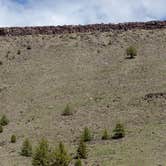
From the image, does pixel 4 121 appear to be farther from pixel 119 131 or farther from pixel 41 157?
pixel 41 157

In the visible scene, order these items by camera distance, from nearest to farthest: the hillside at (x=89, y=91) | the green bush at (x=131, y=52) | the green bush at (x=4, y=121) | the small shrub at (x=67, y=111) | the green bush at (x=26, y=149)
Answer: the green bush at (x=26, y=149)
the hillside at (x=89, y=91)
the green bush at (x=4, y=121)
the small shrub at (x=67, y=111)
the green bush at (x=131, y=52)

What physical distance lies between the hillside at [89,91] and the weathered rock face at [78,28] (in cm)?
38

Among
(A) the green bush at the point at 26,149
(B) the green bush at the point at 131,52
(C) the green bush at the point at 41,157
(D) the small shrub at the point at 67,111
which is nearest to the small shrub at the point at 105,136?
(A) the green bush at the point at 26,149

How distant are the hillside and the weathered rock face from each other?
1.26ft

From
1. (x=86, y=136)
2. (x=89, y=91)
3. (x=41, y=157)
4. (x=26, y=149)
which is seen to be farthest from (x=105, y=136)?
(x=89, y=91)

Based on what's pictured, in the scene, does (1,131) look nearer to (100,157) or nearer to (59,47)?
(100,157)

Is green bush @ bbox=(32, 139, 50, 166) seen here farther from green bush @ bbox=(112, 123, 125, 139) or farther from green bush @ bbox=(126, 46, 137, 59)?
green bush @ bbox=(126, 46, 137, 59)

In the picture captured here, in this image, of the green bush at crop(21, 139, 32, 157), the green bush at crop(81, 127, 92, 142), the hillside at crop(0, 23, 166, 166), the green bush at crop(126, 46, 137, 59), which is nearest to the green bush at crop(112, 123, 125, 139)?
the hillside at crop(0, 23, 166, 166)

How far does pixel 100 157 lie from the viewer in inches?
1443

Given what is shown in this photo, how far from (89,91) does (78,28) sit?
20.8 metres

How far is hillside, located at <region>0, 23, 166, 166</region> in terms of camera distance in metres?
39.1

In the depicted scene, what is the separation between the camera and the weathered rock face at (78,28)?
232ft

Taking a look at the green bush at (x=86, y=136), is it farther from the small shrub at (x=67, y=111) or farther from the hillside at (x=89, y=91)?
the small shrub at (x=67, y=111)

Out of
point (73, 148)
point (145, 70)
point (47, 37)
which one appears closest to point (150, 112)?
point (73, 148)
